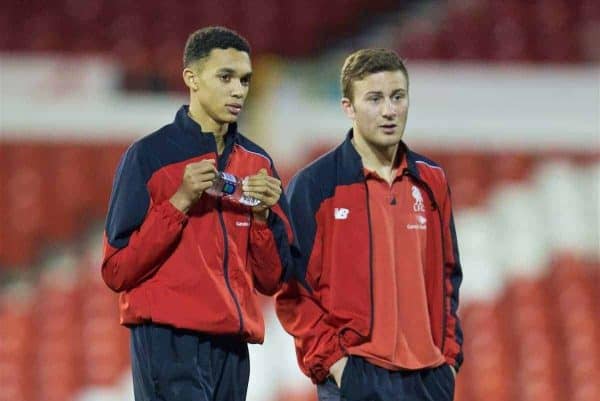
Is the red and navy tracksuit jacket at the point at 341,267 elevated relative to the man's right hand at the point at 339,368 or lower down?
elevated

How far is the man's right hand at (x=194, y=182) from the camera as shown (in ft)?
10.6

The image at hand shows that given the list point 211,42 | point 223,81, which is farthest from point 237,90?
point 211,42

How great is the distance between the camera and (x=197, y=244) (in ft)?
11.0

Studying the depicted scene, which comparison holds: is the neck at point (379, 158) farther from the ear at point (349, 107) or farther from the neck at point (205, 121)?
the neck at point (205, 121)

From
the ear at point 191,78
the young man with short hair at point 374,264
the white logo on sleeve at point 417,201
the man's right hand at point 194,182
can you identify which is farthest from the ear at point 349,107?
the man's right hand at point 194,182

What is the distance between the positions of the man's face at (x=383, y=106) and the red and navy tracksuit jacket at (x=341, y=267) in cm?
11

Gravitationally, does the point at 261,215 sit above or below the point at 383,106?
below

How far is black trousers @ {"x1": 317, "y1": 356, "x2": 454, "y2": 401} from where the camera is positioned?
11.6ft

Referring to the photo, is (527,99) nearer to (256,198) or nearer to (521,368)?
(521,368)

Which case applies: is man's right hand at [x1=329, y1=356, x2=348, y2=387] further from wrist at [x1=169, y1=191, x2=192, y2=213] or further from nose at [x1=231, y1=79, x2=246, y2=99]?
nose at [x1=231, y1=79, x2=246, y2=99]

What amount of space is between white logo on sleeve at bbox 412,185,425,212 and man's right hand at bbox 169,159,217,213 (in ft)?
2.25

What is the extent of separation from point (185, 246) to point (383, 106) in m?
0.71

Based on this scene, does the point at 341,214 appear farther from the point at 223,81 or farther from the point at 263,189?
the point at 223,81

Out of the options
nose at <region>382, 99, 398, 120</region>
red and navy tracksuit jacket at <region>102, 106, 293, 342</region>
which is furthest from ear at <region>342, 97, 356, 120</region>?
red and navy tracksuit jacket at <region>102, 106, 293, 342</region>
